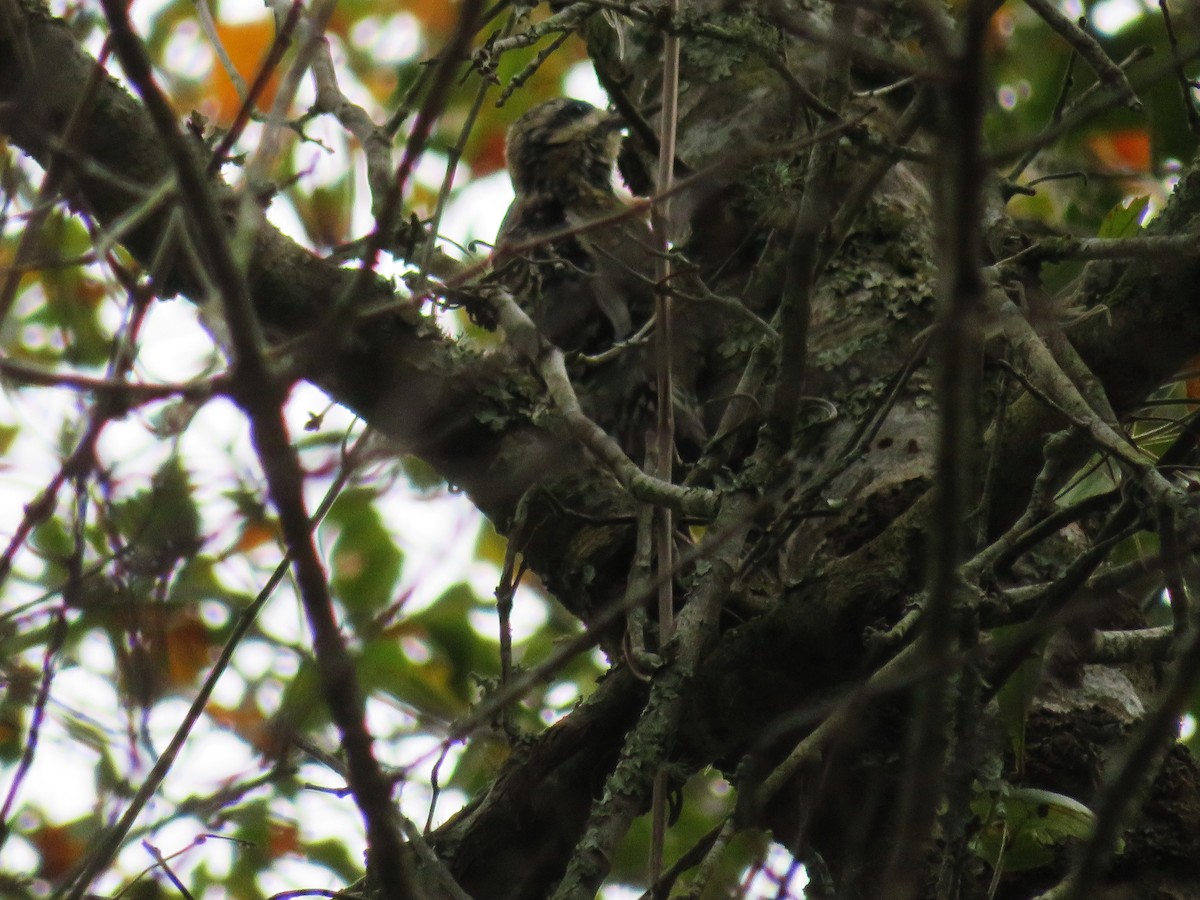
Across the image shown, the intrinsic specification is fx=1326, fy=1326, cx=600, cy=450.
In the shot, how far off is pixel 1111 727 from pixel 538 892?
0.91 meters

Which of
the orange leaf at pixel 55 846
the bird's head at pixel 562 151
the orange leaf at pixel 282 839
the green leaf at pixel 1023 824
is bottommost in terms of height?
the green leaf at pixel 1023 824

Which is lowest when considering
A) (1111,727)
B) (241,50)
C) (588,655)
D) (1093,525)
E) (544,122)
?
(1111,727)

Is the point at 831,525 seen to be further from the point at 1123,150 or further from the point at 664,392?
the point at 1123,150

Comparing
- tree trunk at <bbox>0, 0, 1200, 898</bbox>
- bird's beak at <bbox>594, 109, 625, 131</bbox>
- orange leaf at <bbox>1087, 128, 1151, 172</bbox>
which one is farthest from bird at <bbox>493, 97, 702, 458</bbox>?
orange leaf at <bbox>1087, 128, 1151, 172</bbox>

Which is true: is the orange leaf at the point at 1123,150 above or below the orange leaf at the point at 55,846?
above

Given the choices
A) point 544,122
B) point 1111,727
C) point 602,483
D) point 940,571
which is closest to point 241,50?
point 544,122

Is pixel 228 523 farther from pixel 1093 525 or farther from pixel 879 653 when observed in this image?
pixel 1093 525

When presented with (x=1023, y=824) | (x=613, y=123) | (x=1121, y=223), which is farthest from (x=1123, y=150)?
(x=1023, y=824)

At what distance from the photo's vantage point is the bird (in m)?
3.24

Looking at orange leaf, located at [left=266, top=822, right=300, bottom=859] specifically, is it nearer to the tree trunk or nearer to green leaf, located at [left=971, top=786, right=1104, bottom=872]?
Answer: the tree trunk

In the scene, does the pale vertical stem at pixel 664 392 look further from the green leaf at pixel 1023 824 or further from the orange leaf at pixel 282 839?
the orange leaf at pixel 282 839

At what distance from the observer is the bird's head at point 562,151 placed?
383 centimetres

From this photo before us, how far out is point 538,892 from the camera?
6.63 feet

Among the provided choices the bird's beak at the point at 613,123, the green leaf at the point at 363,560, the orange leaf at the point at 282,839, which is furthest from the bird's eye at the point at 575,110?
the orange leaf at the point at 282,839
